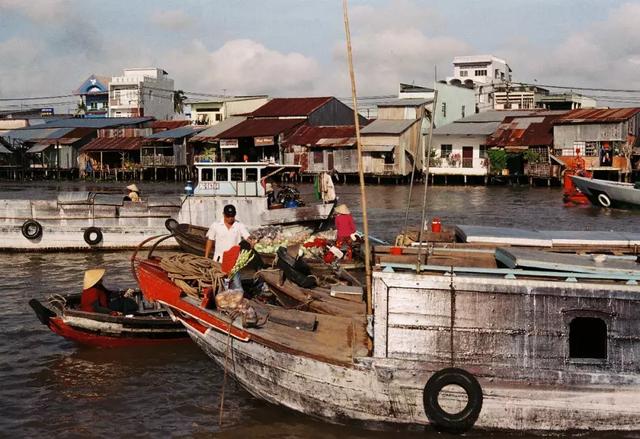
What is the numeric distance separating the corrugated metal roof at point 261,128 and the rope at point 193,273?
147 ft

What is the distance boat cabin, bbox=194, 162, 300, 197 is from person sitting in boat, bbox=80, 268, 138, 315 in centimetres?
949

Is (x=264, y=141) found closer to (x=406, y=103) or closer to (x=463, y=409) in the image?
(x=406, y=103)

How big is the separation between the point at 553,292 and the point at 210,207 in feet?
51.0

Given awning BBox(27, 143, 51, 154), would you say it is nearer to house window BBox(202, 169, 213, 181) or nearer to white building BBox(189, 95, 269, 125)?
white building BBox(189, 95, 269, 125)

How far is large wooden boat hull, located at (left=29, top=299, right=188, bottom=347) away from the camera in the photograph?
1170cm

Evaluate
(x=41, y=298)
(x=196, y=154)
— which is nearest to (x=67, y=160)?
(x=196, y=154)

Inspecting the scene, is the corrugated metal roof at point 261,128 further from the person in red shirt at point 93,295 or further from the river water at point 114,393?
the person in red shirt at point 93,295

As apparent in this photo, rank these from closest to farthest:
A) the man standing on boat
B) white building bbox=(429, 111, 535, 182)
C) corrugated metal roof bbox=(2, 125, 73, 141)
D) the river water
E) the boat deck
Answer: the boat deck < the river water < the man standing on boat < white building bbox=(429, 111, 535, 182) < corrugated metal roof bbox=(2, 125, 73, 141)

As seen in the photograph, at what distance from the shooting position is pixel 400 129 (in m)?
51.6

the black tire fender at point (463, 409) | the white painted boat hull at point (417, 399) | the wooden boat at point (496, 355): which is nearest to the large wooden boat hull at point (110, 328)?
the white painted boat hull at point (417, 399)

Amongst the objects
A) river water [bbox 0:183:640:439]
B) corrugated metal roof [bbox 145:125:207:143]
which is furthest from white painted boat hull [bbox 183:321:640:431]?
corrugated metal roof [bbox 145:125:207:143]

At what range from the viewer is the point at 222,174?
22.0 m

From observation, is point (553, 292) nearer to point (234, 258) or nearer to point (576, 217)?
point (234, 258)

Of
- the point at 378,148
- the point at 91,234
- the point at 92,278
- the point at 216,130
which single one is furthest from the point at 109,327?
the point at 216,130
